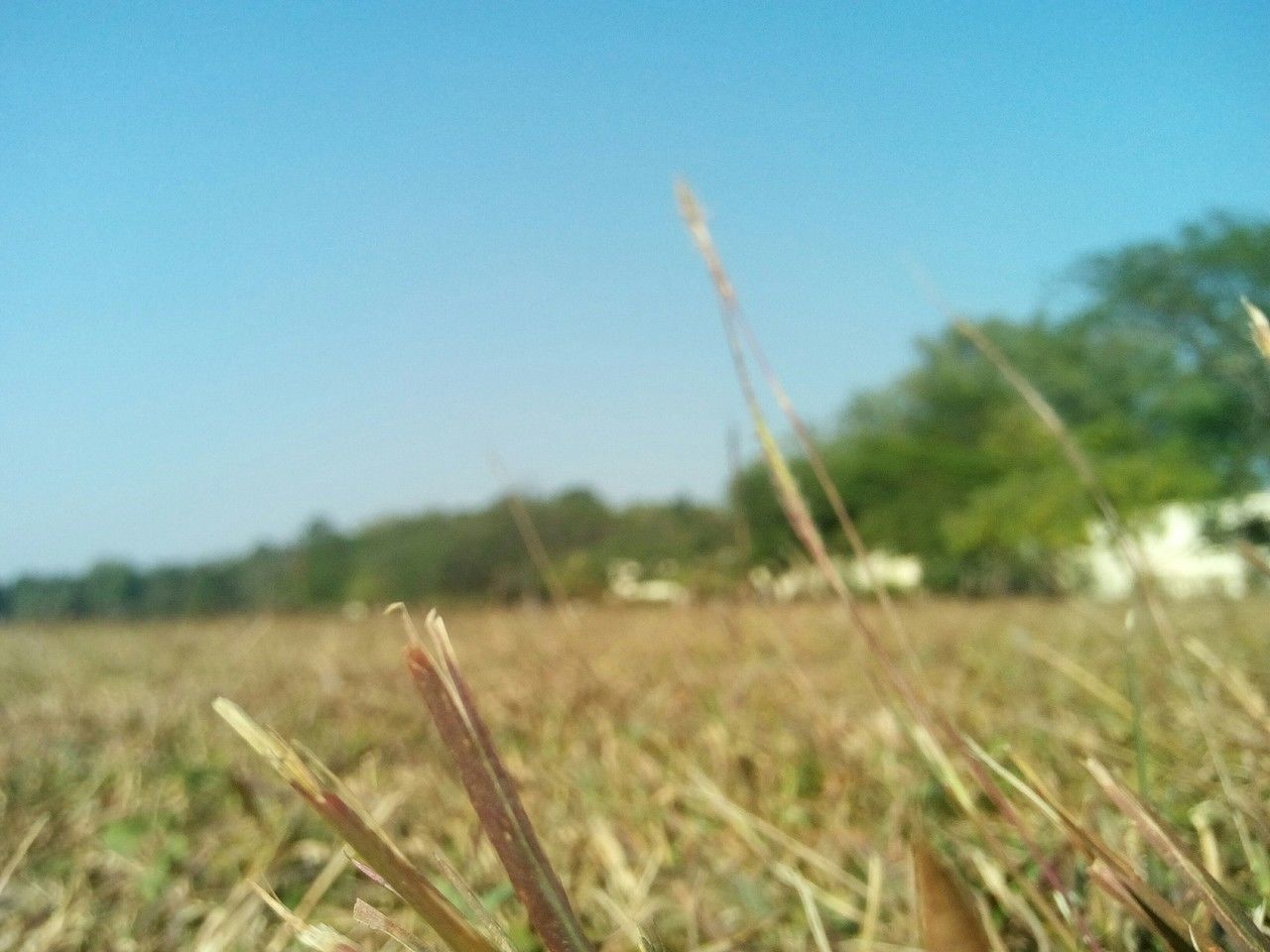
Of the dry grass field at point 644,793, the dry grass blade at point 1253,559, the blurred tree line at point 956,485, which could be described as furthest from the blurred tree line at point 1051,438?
the dry grass blade at point 1253,559

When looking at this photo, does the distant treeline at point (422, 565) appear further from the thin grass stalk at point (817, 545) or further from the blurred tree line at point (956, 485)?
the thin grass stalk at point (817, 545)

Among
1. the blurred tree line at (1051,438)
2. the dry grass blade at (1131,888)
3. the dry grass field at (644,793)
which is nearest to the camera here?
the dry grass blade at (1131,888)

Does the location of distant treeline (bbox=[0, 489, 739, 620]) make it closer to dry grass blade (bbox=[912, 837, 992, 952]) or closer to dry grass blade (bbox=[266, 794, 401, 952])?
dry grass blade (bbox=[266, 794, 401, 952])

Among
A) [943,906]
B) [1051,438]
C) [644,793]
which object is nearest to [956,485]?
[1051,438]

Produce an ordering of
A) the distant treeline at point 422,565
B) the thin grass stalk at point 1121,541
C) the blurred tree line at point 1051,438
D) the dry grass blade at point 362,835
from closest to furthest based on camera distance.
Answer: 1. the dry grass blade at point 362,835
2. the thin grass stalk at point 1121,541
3. the distant treeline at point 422,565
4. the blurred tree line at point 1051,438

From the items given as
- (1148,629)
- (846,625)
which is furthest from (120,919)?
(846,625)
